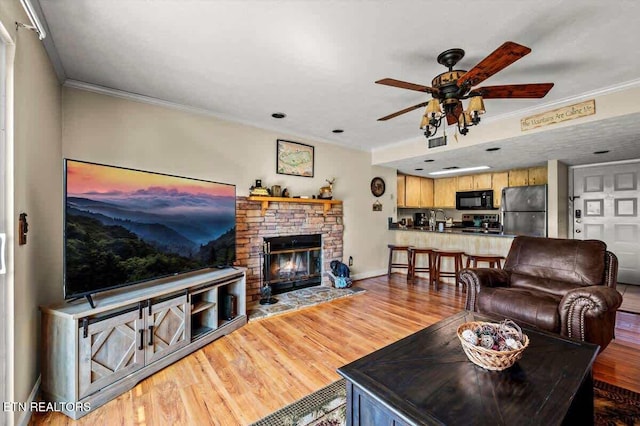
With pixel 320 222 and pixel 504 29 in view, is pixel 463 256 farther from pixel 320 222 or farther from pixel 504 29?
pixel 504 29

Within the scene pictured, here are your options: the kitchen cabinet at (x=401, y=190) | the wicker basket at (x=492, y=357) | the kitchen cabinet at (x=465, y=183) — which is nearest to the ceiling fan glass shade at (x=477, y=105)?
the wicker basket at (x=492, y=357)

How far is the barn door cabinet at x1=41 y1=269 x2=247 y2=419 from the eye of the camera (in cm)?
166

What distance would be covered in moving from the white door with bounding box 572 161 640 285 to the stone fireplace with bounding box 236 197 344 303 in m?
4.29

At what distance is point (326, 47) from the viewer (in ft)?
6.47

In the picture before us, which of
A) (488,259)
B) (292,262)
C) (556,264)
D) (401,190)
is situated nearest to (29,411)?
(292,262)

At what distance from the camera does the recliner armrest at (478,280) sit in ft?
8.80

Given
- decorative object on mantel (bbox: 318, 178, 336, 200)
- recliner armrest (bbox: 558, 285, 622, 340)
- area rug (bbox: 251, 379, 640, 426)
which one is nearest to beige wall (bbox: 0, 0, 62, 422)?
area rug (bbox: 251, 379, 640, 426)

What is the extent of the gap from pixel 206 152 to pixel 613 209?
6.40 metres

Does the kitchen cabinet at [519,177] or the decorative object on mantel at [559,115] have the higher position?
the decorative object on mantel at [559,115]

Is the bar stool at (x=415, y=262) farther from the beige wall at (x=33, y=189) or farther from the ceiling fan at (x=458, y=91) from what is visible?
the beige wall at (x=33, y=189)

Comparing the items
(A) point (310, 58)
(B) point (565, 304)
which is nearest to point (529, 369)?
(B) point (565, 304)

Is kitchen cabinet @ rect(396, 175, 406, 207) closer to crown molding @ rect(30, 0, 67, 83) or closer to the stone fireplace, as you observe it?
the stone fireplace

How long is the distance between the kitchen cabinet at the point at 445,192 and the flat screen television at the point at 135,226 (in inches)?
214

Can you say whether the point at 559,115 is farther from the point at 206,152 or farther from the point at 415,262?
the point at 206,152
